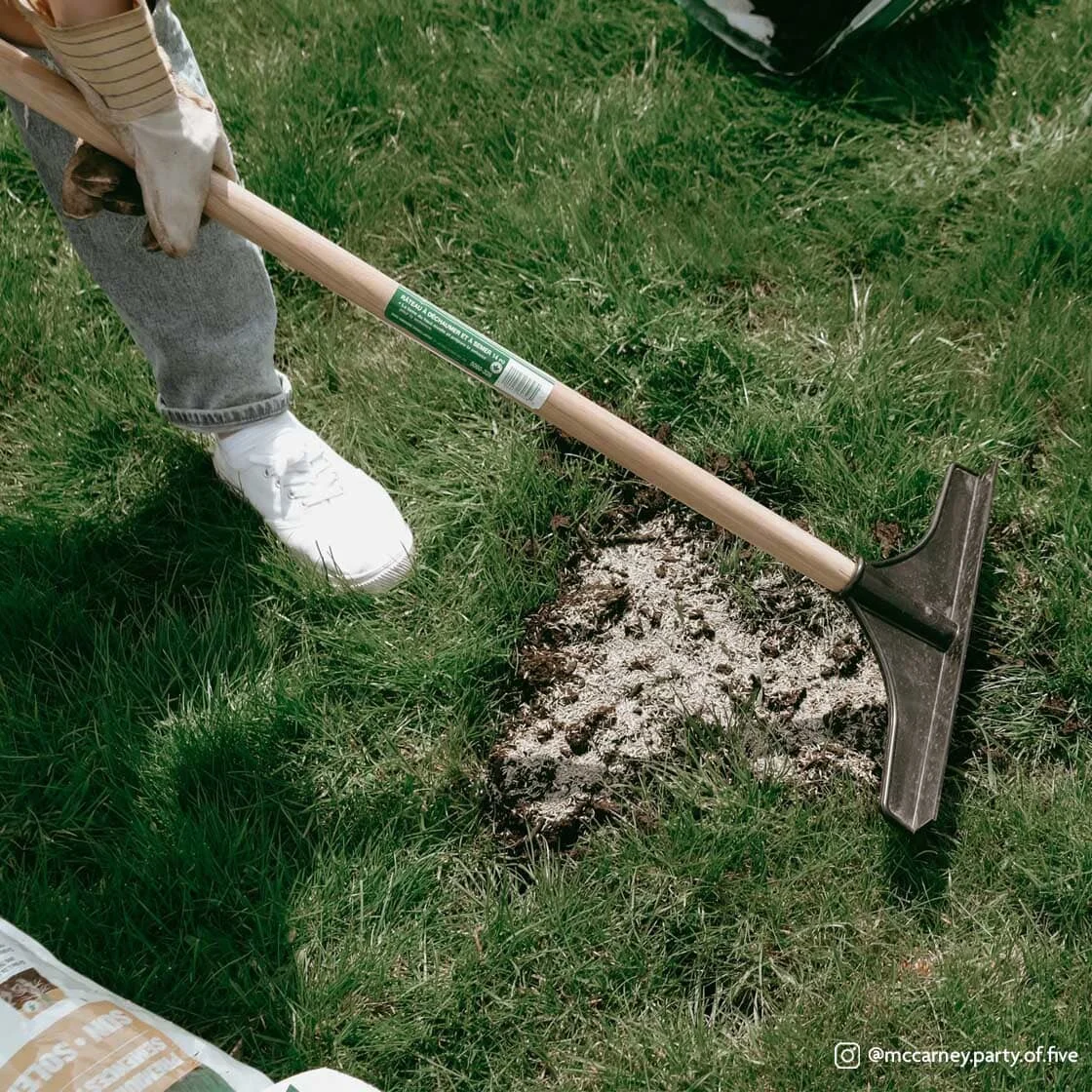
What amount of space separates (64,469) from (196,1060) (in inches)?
55.4

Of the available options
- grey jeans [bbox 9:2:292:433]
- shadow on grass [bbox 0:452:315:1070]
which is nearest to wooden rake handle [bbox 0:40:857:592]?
grey jeans [bbox 9:2:292:433]

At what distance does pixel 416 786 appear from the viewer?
7.52 feet

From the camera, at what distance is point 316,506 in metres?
2.51

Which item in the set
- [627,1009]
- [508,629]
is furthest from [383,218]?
[627,1009]

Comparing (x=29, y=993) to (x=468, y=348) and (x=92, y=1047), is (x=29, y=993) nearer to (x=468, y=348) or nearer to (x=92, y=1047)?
(x=92, y=1047)

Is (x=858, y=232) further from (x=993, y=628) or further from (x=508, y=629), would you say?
(x=508, y=629)

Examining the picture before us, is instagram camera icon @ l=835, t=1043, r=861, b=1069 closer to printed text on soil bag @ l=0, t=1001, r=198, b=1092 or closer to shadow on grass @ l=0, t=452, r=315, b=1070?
shadow on grass @ l=0, t=452, r=315, b=1070

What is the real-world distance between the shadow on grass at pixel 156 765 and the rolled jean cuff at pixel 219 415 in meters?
0.24

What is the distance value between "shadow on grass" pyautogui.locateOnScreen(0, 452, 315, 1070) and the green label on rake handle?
0.75 m

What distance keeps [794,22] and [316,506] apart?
1.82 metres

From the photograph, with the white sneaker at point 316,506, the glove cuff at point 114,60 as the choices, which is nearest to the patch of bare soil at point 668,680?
the white sneaker at point 316,506

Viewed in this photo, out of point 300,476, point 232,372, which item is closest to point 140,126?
point 232,372

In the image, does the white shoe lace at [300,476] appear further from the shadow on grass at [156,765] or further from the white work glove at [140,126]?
the white work glove at [140,126]

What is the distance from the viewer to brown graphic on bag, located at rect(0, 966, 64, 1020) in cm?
184
